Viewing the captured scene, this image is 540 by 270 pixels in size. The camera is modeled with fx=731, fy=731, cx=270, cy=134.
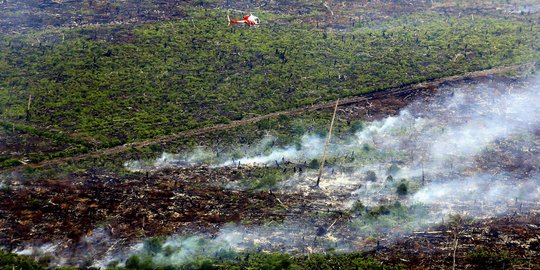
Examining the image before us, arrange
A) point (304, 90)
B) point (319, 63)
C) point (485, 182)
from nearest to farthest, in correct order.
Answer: point (485, 182), point (304, 90), point (319, 63)

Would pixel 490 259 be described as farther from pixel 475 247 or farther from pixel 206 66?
pixel 206 66

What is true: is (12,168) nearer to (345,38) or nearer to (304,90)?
(304,90)

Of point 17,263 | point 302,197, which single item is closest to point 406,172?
point 302,197

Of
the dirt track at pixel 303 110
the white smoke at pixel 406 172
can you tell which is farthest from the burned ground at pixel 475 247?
the dirt track at pixel 303 110

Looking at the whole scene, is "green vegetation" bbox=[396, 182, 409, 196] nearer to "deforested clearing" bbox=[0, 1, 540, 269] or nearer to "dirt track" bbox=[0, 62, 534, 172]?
"deforested clearing" bbox=[0, 1, 540, 269]

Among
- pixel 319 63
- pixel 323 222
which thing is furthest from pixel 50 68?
pixel 323 222

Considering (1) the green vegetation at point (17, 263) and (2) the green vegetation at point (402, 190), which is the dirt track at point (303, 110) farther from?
(2) the green vegetation at point (402, 190)
